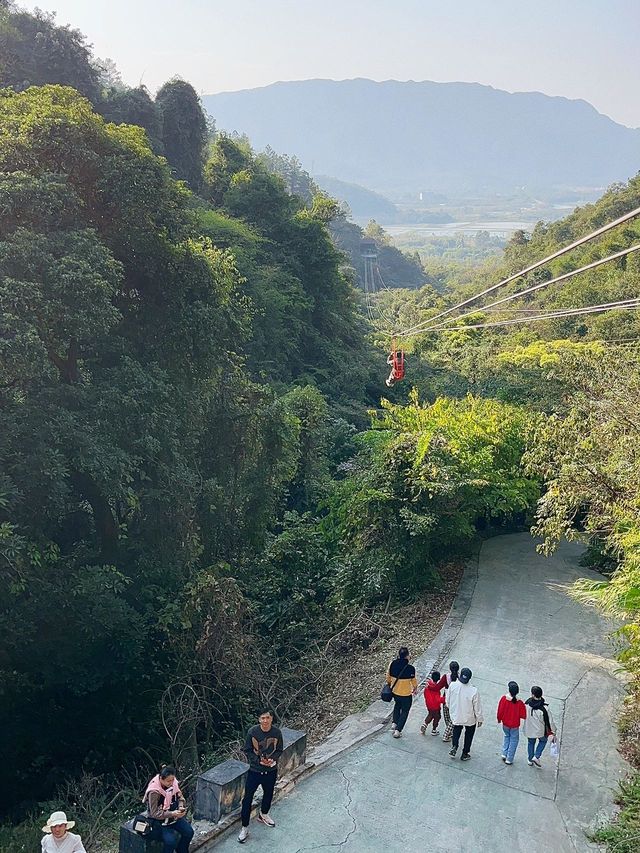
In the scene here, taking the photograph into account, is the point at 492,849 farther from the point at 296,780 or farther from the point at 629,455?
the point at 629,455

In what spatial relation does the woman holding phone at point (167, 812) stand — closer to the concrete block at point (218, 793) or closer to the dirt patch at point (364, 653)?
the concrete block at point (218, 793)

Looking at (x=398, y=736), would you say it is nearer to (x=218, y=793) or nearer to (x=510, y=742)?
(x=510, y=742)

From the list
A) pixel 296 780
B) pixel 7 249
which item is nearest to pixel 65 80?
pixel 7 249

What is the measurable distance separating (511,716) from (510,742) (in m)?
0.38

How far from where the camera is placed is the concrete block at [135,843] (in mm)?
5480

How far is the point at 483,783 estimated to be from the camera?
284 inches

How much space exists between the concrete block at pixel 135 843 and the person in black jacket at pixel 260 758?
86 centimetres

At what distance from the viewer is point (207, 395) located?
1341 centimetres

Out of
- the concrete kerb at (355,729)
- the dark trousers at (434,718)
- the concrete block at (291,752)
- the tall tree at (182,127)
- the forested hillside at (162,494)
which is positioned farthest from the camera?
the tall tree at (182,127)

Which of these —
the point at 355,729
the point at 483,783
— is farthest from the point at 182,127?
the point at 483,783

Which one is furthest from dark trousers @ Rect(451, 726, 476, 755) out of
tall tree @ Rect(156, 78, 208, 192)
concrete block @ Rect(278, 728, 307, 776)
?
tall tree @ Rect(156, 78, 208, 192)

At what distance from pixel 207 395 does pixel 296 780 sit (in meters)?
7.72

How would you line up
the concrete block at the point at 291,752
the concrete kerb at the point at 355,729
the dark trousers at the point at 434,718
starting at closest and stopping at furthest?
1. the concrete kerb at the point at 355,729
2. the concrete block at the point at 291,752
3. the dark trousers at the point at 434,718

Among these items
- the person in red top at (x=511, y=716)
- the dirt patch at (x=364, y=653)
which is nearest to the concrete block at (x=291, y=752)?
the dirt patch at (x=364, y=653)
